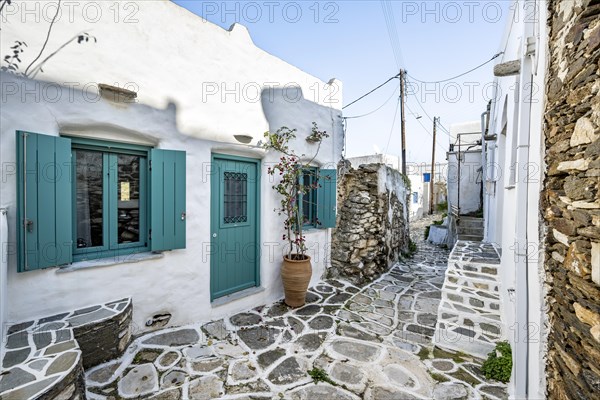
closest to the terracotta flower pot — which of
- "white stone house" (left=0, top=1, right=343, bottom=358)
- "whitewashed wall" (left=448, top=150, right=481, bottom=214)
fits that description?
"white stone house" (left=0, top=1, right=343, bottom=358)

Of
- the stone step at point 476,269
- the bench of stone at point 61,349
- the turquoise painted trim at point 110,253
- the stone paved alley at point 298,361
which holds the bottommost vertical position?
the stone paved alley at point 298,361

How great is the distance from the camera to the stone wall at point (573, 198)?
1423 mm

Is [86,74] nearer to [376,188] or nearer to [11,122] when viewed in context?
[11,122]

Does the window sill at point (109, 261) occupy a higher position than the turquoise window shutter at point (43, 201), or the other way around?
the turquoise window shutter at point (43, 201)

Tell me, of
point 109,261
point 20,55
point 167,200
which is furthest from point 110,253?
point 20,55

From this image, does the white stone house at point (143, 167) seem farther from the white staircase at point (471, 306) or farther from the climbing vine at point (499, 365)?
the climbing vine at point (499, 365)

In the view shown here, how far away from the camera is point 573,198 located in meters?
1.61

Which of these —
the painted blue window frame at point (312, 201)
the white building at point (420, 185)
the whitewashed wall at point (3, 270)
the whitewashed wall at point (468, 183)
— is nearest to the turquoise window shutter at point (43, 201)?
the whitewashed wall at point (3, 270)

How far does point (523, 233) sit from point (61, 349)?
4067 millimetres

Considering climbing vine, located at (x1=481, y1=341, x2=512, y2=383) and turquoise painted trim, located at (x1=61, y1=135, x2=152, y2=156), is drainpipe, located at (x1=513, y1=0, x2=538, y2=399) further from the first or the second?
turquoise painted trim, located at (x1=61, y1=135, x2=152, y2=156)

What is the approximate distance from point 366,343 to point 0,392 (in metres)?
3.30

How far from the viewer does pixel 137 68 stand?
317 cm

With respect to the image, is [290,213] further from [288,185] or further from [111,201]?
[111,201]

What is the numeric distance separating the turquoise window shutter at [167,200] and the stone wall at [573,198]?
12.2 feet
